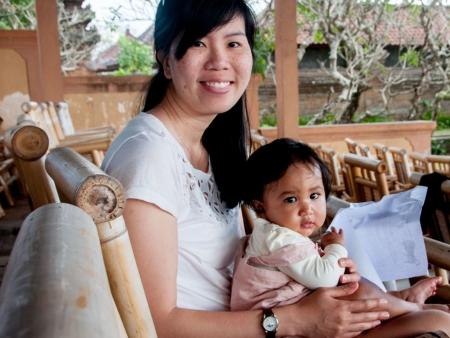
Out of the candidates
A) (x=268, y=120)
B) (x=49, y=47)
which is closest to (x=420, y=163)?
(x=49, y=47)

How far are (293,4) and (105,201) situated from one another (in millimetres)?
4865

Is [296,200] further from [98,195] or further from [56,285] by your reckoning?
[56,285]

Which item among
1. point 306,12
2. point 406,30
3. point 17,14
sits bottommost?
point 406,30

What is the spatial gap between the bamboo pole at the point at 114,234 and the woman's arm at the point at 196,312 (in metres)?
0.20

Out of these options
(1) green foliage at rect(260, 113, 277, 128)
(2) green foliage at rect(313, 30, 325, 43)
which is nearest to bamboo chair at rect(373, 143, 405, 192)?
(2) green foliage at rect(313, 30, 325, 43)

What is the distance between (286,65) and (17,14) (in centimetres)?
771

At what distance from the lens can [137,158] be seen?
1.04 m

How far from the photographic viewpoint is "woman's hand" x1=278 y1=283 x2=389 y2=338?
3.54ft

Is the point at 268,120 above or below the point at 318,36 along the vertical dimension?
below

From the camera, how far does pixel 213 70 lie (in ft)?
3.93

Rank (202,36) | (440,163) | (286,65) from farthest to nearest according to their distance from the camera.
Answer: (286,65), (440,163), (202,36)

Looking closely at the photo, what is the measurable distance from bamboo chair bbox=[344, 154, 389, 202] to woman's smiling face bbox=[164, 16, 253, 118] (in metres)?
1.42

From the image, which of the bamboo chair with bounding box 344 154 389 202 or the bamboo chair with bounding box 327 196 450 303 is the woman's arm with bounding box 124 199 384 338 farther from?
the bamboo chair with bounding box 344 154 389 202

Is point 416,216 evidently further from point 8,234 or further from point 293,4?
point 293,4
